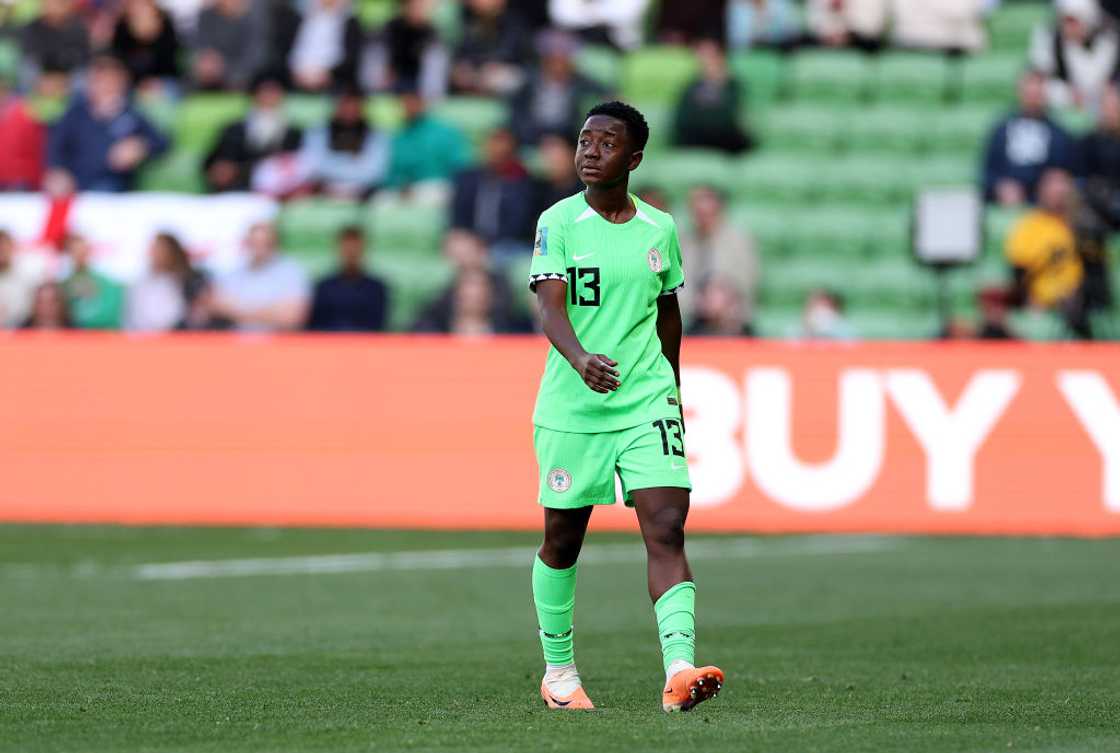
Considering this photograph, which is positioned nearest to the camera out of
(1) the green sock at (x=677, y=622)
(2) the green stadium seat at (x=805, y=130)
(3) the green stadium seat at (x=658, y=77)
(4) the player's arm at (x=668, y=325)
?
(1) the green sock at (x=677, y=622)

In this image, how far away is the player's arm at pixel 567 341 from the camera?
23.2 feet

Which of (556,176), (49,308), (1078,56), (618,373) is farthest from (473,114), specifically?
(618,373)

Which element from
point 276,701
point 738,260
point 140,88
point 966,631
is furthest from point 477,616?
point 140,88

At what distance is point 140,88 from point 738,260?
307 inches

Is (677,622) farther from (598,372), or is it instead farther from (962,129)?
(962,129)

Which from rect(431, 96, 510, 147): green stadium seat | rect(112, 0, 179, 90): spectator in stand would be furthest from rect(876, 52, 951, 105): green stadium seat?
rect(112, 0, 179, 90): spectator in stand

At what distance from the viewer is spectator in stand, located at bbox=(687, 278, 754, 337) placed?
734 inches

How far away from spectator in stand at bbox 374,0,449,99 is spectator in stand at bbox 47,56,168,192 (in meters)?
2.45

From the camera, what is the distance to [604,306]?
7.40 metres

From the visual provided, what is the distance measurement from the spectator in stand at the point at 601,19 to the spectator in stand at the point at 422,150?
1.86 metres

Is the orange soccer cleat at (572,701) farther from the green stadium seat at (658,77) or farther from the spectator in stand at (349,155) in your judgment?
the green stadium seat at (658,77)

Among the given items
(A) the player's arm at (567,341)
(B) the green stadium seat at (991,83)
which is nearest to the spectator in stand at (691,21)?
(B) the green stadium seat at (991,83)

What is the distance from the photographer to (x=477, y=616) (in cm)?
1128

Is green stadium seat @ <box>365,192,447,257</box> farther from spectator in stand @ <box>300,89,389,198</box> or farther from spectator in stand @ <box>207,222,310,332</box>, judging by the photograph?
spectator in stand @ <box>207,222,310,332</box>
